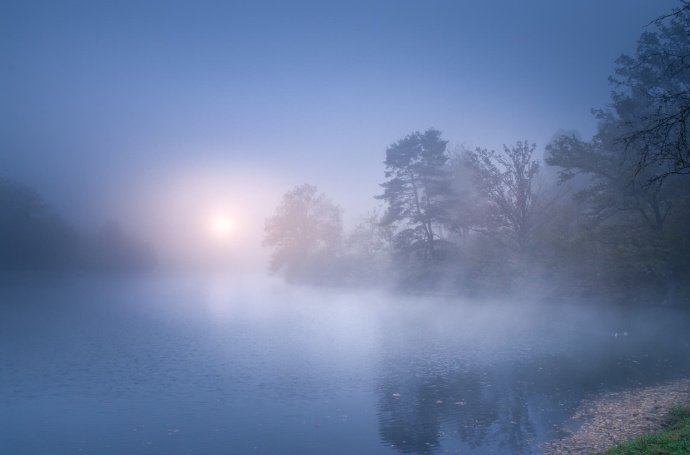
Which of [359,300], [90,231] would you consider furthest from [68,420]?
[90,231]

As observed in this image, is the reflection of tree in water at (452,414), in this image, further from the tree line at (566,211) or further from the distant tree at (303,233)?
the distant tree at (303,233)

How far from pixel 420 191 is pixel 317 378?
54.6 metres

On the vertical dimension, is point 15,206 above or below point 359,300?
above

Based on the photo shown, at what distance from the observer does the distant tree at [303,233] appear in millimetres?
117812

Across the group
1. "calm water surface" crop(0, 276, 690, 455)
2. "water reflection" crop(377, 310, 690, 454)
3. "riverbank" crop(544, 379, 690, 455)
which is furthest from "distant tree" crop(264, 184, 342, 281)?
"riverbank" crop(544, 379, 690, 455)

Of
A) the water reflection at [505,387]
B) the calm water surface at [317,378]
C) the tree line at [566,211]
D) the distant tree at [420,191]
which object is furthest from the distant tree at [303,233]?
the water reflection at [505,387]

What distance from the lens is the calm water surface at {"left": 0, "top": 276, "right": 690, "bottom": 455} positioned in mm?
18266

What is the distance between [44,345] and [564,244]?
159ft

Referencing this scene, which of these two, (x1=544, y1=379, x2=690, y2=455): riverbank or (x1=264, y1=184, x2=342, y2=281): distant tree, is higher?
(x1=264, y1=184, x2=342, y2=281): distant tree

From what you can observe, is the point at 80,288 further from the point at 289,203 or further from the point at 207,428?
the point at 207,428

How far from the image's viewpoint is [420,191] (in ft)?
254

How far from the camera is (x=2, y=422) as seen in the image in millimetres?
19359

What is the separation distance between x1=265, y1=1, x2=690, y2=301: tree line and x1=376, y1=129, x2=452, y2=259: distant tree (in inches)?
7.0

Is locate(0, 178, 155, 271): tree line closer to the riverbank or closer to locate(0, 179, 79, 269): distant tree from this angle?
locate(0, 179, 79, 269): distant tree
